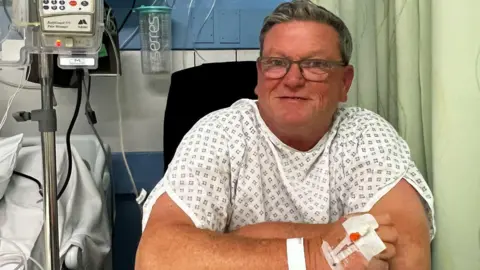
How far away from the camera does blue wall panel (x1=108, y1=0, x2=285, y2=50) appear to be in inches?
73.4

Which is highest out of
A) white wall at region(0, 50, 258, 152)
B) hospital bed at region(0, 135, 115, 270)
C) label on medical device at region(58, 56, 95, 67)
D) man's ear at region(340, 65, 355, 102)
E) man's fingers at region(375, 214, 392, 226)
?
label on medical device at region(58, 56, 95, 67)

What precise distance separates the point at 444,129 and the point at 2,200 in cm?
111

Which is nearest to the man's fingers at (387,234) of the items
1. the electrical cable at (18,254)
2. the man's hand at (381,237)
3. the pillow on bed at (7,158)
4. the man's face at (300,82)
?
the man's hand at (381,237)

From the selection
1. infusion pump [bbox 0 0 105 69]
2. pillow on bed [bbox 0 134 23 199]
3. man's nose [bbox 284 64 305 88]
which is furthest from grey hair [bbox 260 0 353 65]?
pillow on bed [bbox 0 134 23 199]

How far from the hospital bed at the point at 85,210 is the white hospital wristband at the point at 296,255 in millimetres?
595

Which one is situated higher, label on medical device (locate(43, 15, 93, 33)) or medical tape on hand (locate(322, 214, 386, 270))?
label on medical device (locate(43, 15, 93, 33))

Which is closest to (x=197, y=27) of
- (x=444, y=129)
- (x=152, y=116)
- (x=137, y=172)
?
(x=152, y=116)

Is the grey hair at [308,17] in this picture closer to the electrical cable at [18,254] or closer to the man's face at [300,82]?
the man's face at [300,82]

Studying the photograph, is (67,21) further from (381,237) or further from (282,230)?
(381,237)

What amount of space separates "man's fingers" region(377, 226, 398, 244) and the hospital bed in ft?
2.46

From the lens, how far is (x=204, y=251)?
3.19ft

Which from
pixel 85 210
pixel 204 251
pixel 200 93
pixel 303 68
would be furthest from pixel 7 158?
pixel 303 68

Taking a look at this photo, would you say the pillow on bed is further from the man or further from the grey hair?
the grey hair

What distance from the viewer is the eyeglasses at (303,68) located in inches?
47.7
